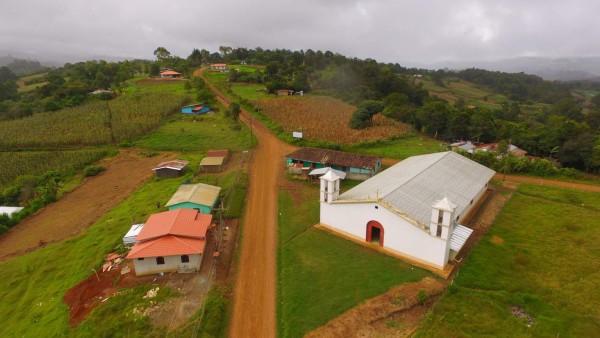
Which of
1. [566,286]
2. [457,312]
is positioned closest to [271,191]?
[457,312]

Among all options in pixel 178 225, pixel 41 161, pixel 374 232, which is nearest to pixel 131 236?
pixel 178 225

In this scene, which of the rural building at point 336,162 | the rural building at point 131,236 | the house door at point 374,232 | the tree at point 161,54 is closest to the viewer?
the house door at point 374,232

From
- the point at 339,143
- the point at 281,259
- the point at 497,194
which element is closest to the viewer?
the point at 281,259

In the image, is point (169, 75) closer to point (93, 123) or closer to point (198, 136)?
point (93, 123)

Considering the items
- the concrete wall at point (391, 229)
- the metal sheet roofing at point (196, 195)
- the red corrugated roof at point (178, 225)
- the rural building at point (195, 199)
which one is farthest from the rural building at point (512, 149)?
the red corrugated roof at point (178, 225)

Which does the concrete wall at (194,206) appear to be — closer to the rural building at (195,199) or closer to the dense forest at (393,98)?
the rural building at (195,199)

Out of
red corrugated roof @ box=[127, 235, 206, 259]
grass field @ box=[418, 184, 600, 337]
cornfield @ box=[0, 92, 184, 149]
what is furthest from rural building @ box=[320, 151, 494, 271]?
cornfield @ box=[0, 92, 184, 149]

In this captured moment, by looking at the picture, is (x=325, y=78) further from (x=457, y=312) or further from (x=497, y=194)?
(x=457, y=312)

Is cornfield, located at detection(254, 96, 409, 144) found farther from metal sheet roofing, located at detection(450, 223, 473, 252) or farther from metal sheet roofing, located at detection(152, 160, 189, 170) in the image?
metal sheet roofing, located at detection(450, 223, 473, 252)
